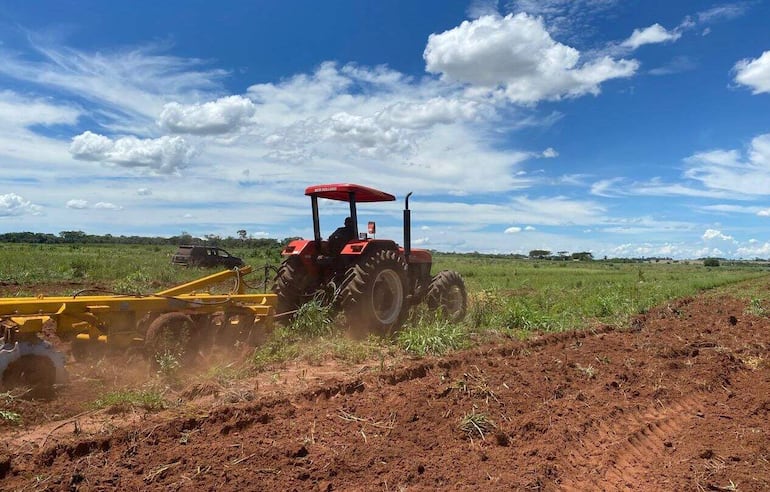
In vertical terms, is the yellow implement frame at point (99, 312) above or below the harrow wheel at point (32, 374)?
above

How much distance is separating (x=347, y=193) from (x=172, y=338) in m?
3.57

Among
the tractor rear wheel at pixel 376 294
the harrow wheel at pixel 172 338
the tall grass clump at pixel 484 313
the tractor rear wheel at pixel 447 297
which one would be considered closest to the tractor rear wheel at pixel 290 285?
the tractor rear wheel at pixel 376 294

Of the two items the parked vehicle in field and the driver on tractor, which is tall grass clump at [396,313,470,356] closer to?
the driver on tractor

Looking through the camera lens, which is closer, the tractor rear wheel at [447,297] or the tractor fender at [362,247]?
the tractor fender at [362,247]

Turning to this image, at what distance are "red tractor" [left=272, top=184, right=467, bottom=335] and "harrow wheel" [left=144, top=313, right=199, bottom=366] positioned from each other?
5.99ft

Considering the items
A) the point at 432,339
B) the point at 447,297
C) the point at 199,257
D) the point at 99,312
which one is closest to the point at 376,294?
the point at 432,339

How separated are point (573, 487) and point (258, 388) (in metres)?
2.85

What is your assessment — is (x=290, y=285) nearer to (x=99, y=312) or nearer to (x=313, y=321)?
(x=313, y=321)

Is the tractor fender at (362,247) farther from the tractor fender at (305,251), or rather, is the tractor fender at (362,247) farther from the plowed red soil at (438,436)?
the plowed red soil at (438,436)

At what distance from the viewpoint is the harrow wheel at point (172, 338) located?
5.56m

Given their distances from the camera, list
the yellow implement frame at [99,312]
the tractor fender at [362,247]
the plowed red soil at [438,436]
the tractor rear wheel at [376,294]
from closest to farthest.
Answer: the plowed red soil at [438,436] < the yellow implement frame at [99,312] < the tractor rear wheel at [376,294] < the tractor fender at [362,247]

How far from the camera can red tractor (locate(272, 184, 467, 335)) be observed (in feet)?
24.8

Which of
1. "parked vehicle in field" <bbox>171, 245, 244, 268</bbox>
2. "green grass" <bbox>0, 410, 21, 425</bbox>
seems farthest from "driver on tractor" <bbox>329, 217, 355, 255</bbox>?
"parked vehicle in field" <bbox>171, 245, 244, 268</bbox>

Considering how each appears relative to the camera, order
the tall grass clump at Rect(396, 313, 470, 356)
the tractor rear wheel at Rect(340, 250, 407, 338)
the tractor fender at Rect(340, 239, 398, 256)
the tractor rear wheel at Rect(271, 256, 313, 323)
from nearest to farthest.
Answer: the tall grass clump at Rect(396, 313, 470, 356) < the tractor rear wheel at Rect(340, 250, 407, 338) < the tractor fender at Rect(340, 239, 398, 256) < the tractor rear wheel at Rect(271, 256, 313, 323)
